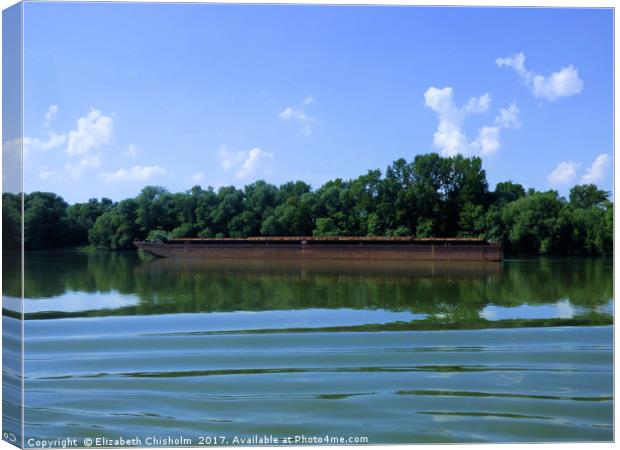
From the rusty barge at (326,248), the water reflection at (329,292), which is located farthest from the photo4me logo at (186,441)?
the rusty barge at (326,248)

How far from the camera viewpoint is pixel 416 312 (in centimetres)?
1181

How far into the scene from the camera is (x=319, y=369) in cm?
686

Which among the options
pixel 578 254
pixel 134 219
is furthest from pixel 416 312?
pixel 134 219

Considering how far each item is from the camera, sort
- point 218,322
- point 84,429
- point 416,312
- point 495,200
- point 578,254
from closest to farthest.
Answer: point 84,429 → point 218,322 → point 416,312 → point 578,254 → point 495,200

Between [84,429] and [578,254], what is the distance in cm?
2368

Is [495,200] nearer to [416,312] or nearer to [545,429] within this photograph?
[416,312]

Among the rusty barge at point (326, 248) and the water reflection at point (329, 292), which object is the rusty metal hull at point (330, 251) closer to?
the rusty barge at point (326, 248)

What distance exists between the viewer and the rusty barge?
3288 centimetres

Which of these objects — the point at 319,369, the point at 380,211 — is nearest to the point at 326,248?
the point at 380,211

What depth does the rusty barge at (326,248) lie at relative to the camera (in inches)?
1294

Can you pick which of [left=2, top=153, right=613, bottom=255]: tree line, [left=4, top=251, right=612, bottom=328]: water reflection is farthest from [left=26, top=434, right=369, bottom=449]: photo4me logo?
[left=2, top=153, right=613, bottom=255]: tree line

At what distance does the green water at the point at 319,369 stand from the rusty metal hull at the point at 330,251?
61.8 ft

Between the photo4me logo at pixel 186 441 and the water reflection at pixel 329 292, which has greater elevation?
the water reflection at pixel 329 292

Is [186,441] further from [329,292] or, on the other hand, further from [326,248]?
[326,248]
